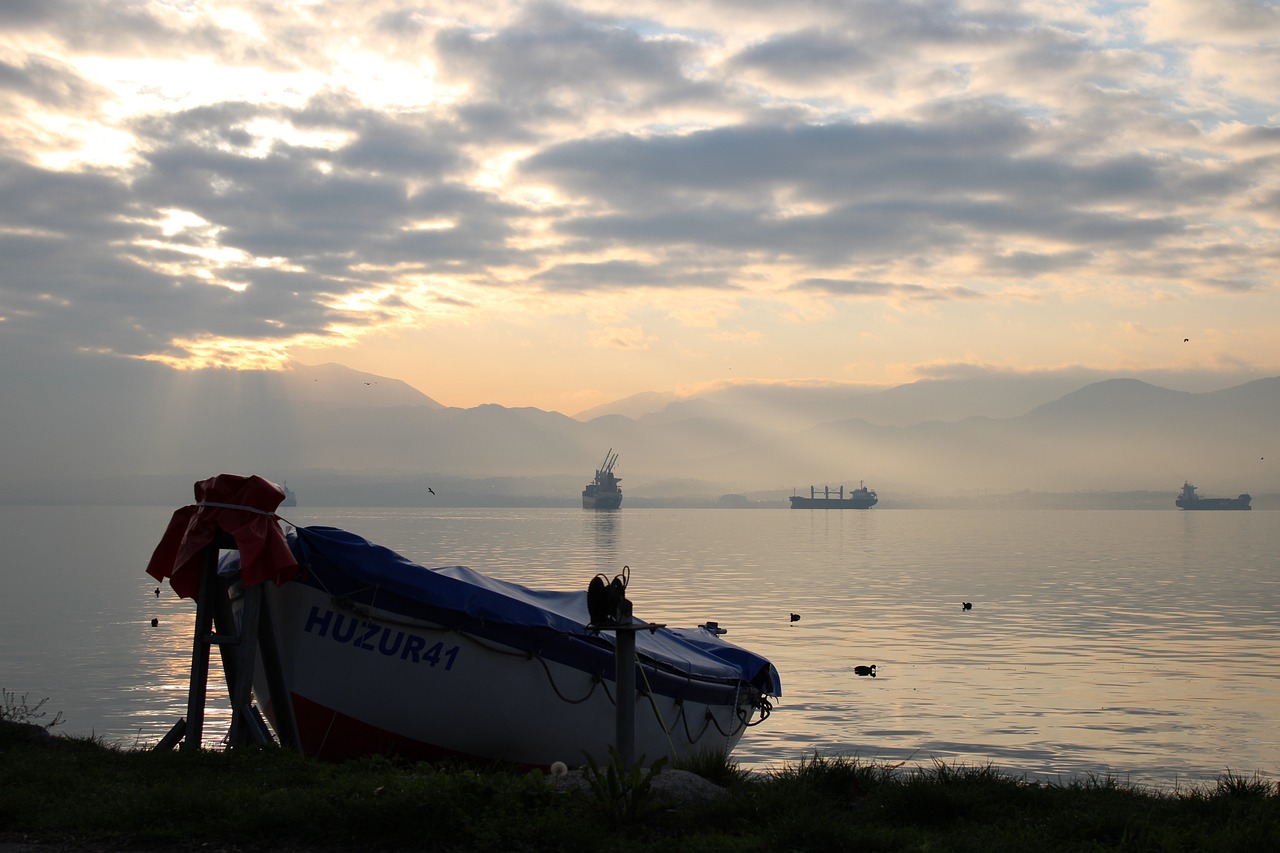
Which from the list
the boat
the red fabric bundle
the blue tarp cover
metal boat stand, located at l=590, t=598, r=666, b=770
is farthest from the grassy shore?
the blue tarp cover

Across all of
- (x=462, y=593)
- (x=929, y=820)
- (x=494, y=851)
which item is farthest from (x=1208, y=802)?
(x=462, y=593)

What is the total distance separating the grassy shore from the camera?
26.6 feet

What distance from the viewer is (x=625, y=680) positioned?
10.7 meters

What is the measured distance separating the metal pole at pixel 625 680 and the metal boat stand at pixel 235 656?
12.1ft

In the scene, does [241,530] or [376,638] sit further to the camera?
[376,638]

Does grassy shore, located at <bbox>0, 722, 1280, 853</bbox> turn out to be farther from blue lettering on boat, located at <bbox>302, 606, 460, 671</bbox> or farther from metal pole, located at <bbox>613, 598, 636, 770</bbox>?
blue lettering on boat, located at <bbox>302, 606, 460, 671</bbox>

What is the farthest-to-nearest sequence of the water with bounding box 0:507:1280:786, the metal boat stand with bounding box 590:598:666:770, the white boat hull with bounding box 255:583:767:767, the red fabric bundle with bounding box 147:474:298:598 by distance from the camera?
the water with bounding box 0:507:1280:786 < the white boat hull with bounding box 255:583:767:767 < the red fabric bundle with bounding box 147:474:298:598 < the metal boat stand with bounding box 590:598:666:770

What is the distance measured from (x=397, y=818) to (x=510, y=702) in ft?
16.1

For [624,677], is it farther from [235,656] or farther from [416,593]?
[235,656]

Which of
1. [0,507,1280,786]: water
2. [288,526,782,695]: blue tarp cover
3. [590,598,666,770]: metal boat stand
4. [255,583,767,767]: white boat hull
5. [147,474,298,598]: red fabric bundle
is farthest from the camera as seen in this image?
[0,507,1280,786]: water

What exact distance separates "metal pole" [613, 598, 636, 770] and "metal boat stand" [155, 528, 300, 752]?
3.70 meters

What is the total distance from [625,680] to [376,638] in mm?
3480

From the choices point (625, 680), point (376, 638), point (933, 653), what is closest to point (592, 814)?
point (625, 680)

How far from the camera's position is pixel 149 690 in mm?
23188
